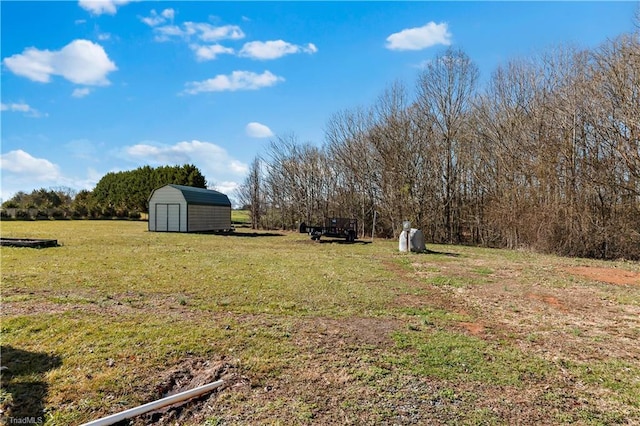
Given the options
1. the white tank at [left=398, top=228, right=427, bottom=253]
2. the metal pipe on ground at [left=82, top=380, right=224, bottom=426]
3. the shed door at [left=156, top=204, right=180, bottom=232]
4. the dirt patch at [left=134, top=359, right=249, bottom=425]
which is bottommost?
the dirt patch at [left=134, top=359, right=249, bottom=425]

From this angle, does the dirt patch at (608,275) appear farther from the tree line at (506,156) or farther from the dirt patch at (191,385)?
the dirt patch at (191,385)

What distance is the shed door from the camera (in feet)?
75.9

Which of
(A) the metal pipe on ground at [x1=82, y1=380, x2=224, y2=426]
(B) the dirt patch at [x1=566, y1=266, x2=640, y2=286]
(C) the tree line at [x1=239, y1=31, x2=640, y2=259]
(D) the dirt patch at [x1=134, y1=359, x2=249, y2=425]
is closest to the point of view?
(A) the metal pipe on ground at [x1=82, y1=380, x2=224, y2=426]

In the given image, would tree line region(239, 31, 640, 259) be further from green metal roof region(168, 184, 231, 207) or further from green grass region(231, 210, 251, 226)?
green grass region(231, 210, 251, 226)

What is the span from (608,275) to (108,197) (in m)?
47.4

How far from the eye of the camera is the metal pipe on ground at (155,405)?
235 centimetres

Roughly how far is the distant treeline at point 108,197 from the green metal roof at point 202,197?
37.7 ft

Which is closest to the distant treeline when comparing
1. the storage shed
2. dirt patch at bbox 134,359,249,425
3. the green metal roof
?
the green metal roof

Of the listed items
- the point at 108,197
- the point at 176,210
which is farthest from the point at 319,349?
the point at 108,197

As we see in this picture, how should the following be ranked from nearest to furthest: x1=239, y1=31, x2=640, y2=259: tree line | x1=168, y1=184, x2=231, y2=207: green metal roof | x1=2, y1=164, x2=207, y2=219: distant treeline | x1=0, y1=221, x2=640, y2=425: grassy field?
1. x1=0, y1=221, x2=640, y2=425: grassy field
2. x1=239, y1=31, x2=640, y2=259: tree line
3. x1=168, y1=184, x2=231, y2=207: green metal roof
4. x1=2, y1=164, x2=207, y2=219: distant treeline

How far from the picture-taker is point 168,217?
916 inches

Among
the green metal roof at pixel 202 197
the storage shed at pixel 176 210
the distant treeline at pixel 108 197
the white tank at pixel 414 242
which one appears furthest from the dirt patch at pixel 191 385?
the distant treeline at pixel 108 197

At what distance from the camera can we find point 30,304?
5.08 metres

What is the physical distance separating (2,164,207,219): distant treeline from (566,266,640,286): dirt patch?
34451mm
